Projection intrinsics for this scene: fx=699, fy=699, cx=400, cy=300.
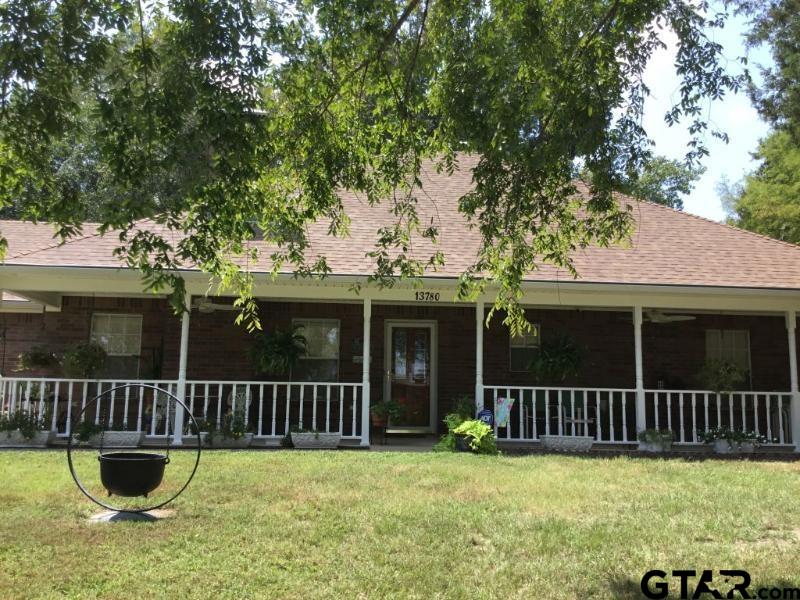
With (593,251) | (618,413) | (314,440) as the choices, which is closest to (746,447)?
(618,413)

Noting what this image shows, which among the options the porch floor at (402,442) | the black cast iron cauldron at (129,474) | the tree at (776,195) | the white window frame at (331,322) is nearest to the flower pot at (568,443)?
the porch floor at (402,442)

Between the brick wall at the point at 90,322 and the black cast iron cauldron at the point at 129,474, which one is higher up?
the brick wall at the point at 90,322

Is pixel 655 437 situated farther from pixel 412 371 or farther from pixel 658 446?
pixel 412 371

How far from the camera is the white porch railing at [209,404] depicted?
11156 millimetres

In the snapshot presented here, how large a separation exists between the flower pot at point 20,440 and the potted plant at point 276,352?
3.46m

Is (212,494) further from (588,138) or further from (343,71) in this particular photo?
(588,138)

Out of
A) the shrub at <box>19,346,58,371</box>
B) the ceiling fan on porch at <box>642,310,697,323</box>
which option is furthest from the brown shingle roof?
the shrub at <box>19,346,58,371</box>

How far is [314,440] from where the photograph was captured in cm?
1100

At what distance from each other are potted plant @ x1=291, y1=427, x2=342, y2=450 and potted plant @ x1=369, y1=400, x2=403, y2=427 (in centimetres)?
102

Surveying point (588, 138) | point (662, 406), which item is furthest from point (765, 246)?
point (588, 138)

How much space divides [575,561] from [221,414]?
26.0 ft

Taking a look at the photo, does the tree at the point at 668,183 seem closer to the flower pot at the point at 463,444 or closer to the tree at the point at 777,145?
the tree at the point at 777,145

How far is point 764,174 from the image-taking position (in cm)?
3094

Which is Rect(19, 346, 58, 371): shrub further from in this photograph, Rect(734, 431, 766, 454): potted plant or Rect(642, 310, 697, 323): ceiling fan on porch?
Rect(734, 431, 766, 454): potted plant
